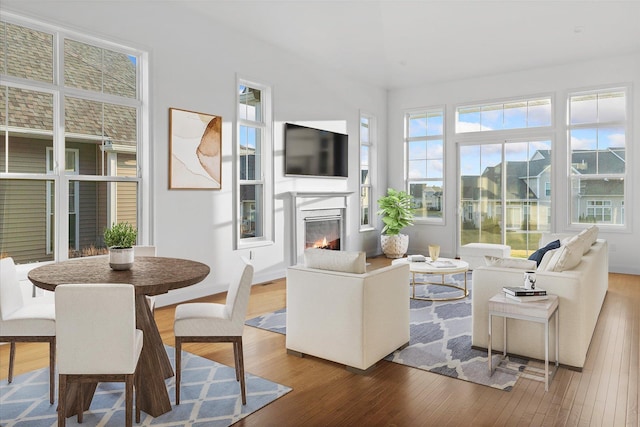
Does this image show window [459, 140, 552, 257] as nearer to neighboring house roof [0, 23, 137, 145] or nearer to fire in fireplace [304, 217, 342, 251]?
fire in fireplace [304, 217, 342, 251]

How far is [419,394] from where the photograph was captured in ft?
9.17

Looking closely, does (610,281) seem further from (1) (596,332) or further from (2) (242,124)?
(2) (242,124)

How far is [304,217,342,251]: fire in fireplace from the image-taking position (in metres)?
6.97

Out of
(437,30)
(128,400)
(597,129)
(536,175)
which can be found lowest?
(128,400)

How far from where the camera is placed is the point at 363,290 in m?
3.01

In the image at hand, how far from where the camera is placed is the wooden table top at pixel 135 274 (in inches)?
95.7

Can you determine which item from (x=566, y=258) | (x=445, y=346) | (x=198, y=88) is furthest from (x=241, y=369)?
(x=198, y=88)

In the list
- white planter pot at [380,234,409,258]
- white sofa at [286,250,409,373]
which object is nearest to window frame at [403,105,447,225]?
white planter pot at [380,234,409,258]

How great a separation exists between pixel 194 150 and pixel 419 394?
142 inches

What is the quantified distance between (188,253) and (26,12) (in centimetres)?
266

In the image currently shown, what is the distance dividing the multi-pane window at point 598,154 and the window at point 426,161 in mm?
2154

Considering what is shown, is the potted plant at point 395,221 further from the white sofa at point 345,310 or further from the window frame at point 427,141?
the white sofa at point 345,310

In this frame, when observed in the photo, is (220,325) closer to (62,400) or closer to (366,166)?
(62,400)

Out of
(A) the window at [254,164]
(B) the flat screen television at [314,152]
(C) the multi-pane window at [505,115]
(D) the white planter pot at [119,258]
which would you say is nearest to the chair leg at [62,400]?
(D) the white planter pot at [119,258]
